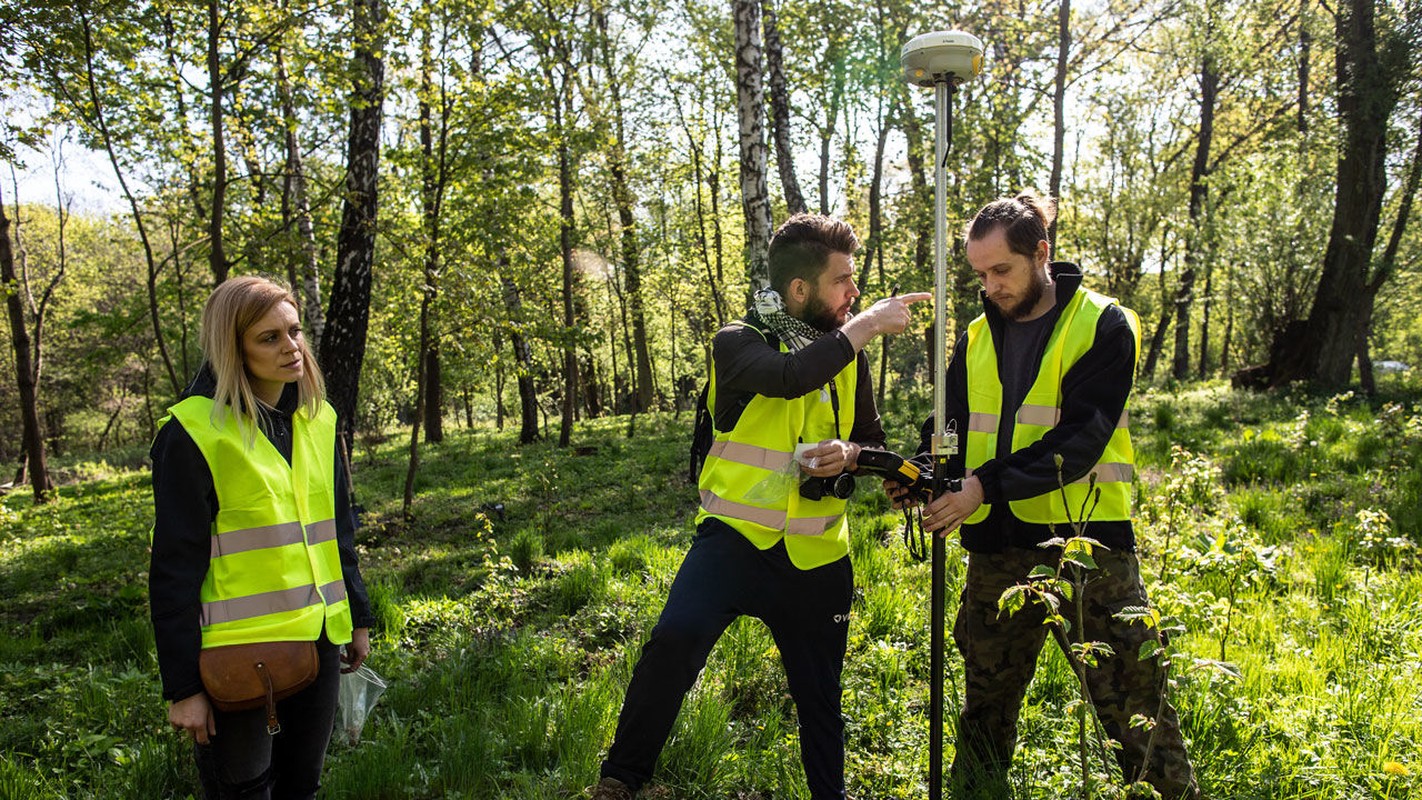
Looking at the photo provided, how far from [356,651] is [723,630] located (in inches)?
50.5

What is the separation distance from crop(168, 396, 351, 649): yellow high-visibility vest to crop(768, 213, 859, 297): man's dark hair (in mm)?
1714

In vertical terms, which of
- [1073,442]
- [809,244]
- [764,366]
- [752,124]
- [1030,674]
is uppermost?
[752,124]

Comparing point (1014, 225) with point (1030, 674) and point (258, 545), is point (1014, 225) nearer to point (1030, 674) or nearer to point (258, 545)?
point (1030, 674)

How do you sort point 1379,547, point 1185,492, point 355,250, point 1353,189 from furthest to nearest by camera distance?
point 1353,189 → point 355,250 → point 1185,492 → point 1379,547

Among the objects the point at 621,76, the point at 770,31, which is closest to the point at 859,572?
the point at 770,31

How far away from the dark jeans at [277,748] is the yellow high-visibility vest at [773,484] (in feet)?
4.39

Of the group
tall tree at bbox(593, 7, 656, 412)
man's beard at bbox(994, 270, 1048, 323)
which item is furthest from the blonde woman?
tall tree at bbox(593, 7, 656, 412)

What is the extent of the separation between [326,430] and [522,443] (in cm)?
1383

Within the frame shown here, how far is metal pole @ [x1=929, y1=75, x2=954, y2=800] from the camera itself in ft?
7.92

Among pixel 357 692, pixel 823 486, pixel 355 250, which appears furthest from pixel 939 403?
pixel 355 250

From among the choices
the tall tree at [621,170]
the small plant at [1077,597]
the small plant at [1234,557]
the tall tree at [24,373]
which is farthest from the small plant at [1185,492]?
the tall tree at [24,373]

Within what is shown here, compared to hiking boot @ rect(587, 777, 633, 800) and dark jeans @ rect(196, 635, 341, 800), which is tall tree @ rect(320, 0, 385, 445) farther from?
hiking boot @ rect(587, 777, 633, 800)

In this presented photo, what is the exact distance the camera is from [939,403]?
8.27 ft

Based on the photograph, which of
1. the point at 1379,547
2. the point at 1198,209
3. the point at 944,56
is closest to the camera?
the point at 944,56
